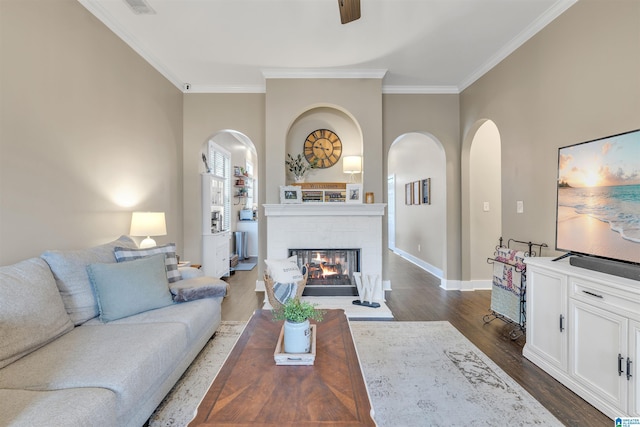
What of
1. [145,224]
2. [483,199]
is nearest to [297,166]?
[145,224]

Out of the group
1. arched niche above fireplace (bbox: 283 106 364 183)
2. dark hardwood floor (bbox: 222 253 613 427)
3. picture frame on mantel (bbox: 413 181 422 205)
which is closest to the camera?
dark hardwood floor (bbox: 222 253 613 427)

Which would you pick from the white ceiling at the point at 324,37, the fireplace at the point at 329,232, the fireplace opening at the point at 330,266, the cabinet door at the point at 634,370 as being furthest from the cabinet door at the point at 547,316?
the white ceiling at the point at 324,37

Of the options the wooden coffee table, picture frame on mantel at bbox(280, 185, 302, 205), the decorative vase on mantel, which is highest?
the decorative vase on mantel

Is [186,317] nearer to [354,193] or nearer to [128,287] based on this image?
[128,287]

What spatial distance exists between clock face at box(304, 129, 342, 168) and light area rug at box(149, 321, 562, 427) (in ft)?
8.84

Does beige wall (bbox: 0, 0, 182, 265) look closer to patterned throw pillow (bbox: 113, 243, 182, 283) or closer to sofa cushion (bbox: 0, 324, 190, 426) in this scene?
patterned throw pillow (bbox: 113, 243, 182, 283)

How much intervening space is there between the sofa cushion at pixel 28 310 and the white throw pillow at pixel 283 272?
193 cm

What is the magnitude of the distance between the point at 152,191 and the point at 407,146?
542 centimetres

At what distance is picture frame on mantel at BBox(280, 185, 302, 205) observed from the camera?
398cm

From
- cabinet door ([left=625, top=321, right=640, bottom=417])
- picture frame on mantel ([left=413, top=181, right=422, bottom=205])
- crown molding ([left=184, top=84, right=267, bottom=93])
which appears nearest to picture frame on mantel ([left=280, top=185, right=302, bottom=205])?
crown molding ([left=184, top=84, right=267, bottom=93])

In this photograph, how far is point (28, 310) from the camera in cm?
160

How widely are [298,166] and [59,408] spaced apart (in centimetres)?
366

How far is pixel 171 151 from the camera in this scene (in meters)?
4.11

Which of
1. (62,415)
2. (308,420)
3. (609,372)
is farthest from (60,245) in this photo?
(609,372)
